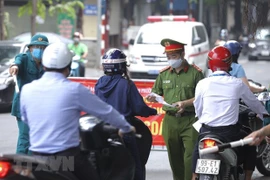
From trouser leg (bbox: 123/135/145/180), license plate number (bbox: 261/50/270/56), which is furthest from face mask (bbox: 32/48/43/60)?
license plate number (bbox: 261/50/270/56)

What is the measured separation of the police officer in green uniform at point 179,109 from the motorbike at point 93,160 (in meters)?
2.30

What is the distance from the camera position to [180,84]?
26.8 feet

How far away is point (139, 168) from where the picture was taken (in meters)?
7.06

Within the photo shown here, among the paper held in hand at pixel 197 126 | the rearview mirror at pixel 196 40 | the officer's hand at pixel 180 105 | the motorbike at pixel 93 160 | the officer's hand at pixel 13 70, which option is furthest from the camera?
the rearview mirror at pixel 196 40

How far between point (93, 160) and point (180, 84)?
111 inches

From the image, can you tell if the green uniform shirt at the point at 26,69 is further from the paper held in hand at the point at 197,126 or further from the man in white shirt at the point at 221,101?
the man in white shirt at the point at 221,101

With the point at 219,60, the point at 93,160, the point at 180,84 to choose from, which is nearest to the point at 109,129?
the point at 93,160

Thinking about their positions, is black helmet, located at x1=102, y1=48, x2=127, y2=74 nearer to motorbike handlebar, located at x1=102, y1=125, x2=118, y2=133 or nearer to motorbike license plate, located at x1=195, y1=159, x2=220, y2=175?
motorbike license plate, located at x1=195, y1=159, x2=220, y2=175

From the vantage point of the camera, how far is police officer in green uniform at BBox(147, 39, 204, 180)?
8.08 metres

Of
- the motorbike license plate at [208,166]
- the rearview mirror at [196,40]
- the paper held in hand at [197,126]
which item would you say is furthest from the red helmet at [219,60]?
the rearview mirror at [196,40]

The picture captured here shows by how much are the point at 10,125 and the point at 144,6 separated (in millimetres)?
38689

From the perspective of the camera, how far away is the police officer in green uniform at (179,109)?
808cm

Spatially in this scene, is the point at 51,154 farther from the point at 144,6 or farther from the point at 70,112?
the point at 144,6

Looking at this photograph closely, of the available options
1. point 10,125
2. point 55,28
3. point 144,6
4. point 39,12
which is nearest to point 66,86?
point 10,125
